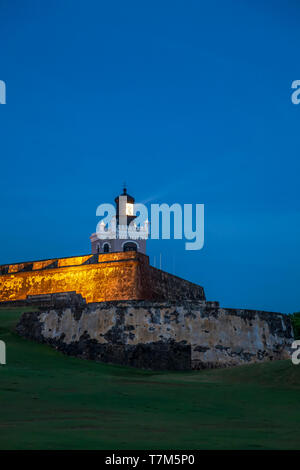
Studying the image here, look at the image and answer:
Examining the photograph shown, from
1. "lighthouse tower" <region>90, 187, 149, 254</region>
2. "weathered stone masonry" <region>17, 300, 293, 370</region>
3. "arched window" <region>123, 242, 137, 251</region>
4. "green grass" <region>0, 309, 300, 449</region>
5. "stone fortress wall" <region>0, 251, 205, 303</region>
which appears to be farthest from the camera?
"arched window" <region>123, 242, 137, 251</region>

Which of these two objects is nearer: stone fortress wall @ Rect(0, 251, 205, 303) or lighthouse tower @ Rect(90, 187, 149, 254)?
stone fortress wall @ Rect(0, 251, 205, 303)

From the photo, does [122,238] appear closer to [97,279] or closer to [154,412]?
[97,279]

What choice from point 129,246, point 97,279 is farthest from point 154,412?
point 129,246

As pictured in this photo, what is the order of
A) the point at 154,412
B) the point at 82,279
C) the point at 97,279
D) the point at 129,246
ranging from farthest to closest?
the point at 129,246, the point at 82,279, the point at 97,279, the point at 154,412

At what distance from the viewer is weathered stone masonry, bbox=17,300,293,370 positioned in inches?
420

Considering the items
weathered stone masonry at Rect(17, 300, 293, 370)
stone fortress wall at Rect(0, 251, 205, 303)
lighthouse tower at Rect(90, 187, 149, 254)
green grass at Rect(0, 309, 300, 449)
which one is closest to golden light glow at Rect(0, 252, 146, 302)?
stone fortress wall at Rect(0, 251, 205, 303)

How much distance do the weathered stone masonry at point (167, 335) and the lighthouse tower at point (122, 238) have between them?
4117cm

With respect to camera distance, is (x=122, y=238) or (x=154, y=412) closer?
(x=154, y=412)

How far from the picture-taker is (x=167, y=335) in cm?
1080

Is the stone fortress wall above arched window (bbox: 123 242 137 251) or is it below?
below

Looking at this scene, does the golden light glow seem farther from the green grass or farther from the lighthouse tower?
the lighthouse tower

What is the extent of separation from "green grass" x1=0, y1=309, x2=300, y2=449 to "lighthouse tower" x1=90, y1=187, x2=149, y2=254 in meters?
45.7

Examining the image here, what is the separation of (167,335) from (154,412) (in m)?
6.62

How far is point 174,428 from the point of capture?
10.9ft
